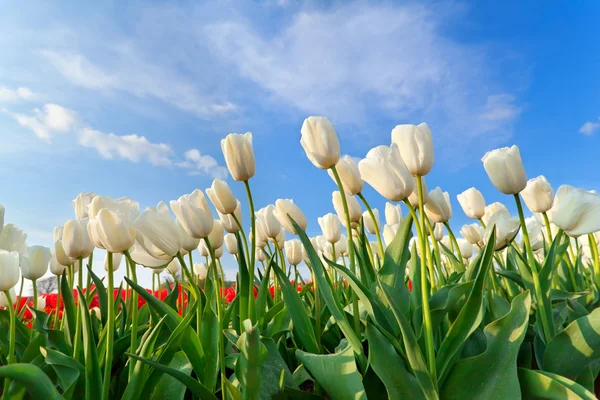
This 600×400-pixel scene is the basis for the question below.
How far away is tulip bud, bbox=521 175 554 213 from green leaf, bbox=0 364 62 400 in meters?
1.78

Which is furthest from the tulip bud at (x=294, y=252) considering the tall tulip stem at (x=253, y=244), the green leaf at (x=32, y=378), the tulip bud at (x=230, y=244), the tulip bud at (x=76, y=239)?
the green leaf at (x=32, y=378)

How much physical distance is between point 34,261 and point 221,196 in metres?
0.97

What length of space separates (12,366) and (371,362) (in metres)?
0.86

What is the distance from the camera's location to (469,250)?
10.5ft

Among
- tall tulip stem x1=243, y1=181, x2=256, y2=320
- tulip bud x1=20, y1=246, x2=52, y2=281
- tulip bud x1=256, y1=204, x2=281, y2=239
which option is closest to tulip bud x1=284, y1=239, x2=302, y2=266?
tulip bud x1=256, y1=204, x2=281, y2=239

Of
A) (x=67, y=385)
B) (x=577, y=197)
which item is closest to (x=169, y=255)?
(x=67, y=385)

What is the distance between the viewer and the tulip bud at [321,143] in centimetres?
146

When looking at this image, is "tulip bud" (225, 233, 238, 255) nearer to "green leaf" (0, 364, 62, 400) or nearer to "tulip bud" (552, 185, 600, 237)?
"green leaf" (0, 364, 62, 400)

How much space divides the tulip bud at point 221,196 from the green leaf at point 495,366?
922 millimetres

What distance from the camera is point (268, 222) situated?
7.18 ft

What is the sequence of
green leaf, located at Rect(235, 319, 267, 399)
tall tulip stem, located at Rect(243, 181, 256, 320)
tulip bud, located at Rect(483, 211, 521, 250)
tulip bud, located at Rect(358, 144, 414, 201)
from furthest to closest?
tulip bud, located at Rect(483, 211, 521, 250) < tall tulip stem, located at Rect(243, 181, 256, 320) < tulip bud, located at Rect(358, 144, 414, 201) < green leaf, located at Rect(235, 319, 267, 399)

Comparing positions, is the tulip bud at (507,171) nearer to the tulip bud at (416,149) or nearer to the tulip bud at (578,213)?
the tulip bud at (578,213)

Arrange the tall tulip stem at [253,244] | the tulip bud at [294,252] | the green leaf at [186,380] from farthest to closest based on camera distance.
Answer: the tulip bud at [294,252] → the tall tulip stem at [253,244] → the green leaf at [186,380]

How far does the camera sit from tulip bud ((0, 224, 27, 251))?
2100 millimetres
